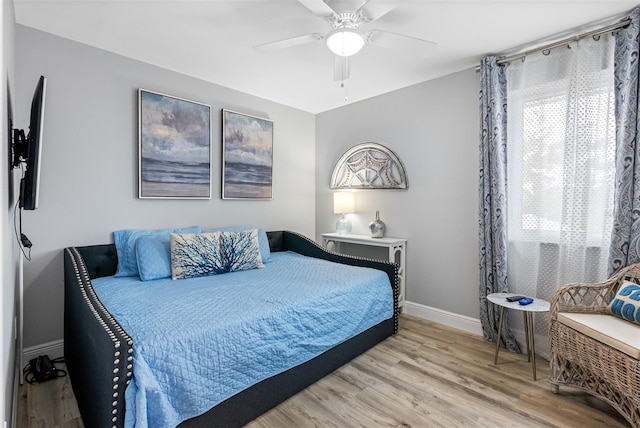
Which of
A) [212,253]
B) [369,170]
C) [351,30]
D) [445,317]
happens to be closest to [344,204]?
[369,170]

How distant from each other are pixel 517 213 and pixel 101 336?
113 inches

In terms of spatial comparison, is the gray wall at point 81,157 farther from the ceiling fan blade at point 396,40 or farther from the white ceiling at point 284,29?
the ceiling fan blade at point 396,40

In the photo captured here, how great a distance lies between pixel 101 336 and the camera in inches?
54.9

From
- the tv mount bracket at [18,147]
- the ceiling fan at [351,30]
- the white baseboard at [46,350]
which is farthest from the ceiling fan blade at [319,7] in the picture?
the white baseboard at [46,350]

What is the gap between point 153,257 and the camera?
2545 millimetres

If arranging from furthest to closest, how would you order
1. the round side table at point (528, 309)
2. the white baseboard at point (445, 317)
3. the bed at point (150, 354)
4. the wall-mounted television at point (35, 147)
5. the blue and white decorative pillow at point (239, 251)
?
1. the white baseboard at point (445, 317)
2. the blue and white decorative pillow at point (239, 251)
3. the round side table at point (528, 309)
4. the wall-mounted television at point (35, 147)
5. the bed at point (150, 354)

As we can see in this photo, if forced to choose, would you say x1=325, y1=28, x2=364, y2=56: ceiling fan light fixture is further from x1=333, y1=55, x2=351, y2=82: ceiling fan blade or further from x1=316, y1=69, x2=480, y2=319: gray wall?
x1=316, y1=69, x2=480, y2=319: gray wall

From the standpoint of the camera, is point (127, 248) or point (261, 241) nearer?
point (127, 248)

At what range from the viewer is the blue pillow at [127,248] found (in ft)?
8.52

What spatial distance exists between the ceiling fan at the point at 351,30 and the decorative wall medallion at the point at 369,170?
1483 mm

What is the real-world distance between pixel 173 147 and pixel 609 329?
3.42 meters

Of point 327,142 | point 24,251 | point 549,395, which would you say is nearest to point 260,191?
point 327,142

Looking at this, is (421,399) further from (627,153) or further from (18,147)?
(18,147)

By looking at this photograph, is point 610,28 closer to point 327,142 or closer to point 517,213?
point 517,213
